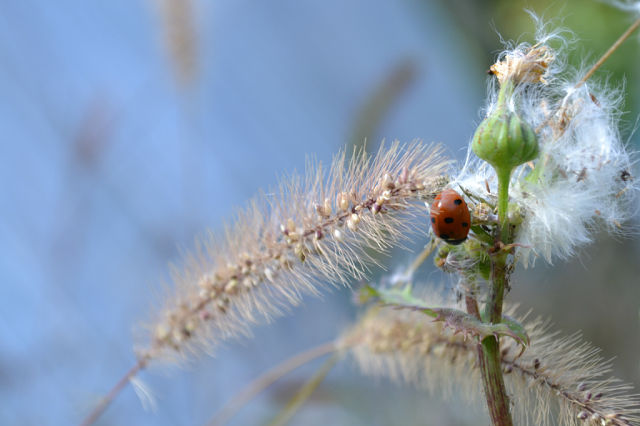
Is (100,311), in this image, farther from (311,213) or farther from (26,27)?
(311,213)

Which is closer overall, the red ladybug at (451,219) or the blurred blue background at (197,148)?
the red ladybug at (451,219)

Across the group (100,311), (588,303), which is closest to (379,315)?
(588,303)

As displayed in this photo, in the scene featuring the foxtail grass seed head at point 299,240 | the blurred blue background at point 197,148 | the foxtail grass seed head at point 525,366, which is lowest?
the foxtail grass seed head at point 525,366

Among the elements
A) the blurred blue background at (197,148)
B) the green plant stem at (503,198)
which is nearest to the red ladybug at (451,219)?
the green plant stem at (503,198)

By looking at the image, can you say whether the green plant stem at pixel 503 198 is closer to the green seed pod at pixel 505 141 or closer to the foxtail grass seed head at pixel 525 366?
the green seed pod at pixel 505 141

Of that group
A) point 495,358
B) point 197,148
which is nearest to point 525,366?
point 495,358

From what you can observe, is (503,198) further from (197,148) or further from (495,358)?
(197,148)

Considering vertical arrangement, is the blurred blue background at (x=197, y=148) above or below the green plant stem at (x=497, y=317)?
above

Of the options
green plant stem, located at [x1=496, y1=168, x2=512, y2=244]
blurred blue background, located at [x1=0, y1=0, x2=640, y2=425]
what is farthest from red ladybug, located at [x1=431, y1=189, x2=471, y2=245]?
blurred blue background, located at [x1=0, y1=0, x2=640, y2=425]
